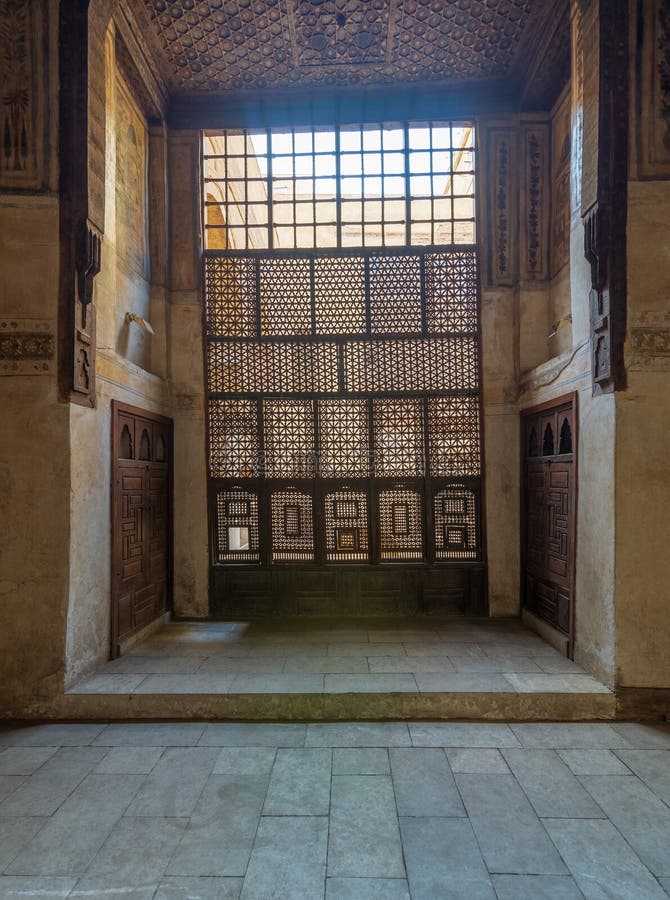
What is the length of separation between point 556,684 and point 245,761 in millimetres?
2232

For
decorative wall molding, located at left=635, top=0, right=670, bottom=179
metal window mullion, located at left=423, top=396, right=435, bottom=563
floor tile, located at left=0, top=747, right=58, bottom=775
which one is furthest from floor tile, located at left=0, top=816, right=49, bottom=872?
decorative wall molding, located at left=635, top=0, right=670, bottom=179

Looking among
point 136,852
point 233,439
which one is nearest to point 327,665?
point 136,852

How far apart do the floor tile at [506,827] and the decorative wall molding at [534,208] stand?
4757 millimetres

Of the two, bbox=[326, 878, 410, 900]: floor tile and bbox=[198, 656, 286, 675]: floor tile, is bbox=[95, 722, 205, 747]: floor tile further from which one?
bbox=[326, 878, 410, 900]: floor tile

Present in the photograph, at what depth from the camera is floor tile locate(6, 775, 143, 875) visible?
8.02 ft

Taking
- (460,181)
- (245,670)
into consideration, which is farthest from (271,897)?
(460,181)

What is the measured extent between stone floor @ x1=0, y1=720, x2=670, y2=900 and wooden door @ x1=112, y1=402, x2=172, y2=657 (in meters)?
1.22

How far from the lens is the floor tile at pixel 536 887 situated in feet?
7.34

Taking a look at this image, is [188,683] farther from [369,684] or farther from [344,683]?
[369,684]

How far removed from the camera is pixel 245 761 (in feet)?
10.9

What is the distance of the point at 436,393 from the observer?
5.88 meters

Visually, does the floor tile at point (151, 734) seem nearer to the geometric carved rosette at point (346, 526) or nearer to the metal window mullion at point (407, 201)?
the geometric carved rosette at point (346, 526)

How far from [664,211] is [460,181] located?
2668 millimetres

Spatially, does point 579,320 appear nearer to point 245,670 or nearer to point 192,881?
point 245,670
